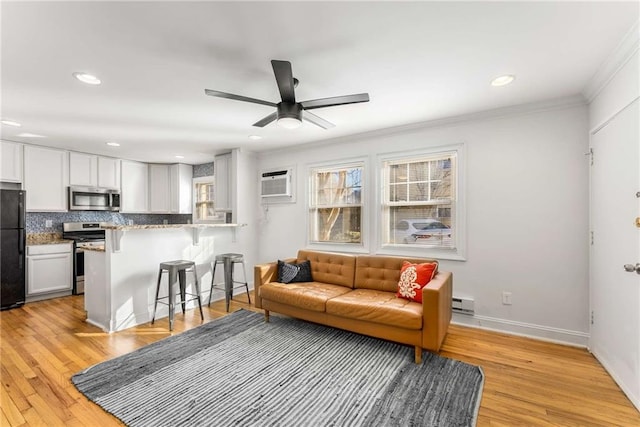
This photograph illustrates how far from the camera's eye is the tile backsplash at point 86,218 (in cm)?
469

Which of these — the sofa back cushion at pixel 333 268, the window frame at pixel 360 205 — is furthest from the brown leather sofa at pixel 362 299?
the window frame at pixel 360 205

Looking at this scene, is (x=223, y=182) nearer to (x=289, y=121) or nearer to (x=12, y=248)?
(x=12, y=248)

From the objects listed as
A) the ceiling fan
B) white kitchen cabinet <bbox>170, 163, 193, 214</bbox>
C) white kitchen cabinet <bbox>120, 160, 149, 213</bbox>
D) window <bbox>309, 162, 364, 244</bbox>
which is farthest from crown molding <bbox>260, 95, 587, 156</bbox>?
white kitchen cabinet <bbox>120, 160, 149, 213</bbox>

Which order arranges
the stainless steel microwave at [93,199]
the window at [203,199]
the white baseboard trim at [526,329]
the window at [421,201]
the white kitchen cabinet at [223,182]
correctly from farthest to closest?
the window at [203,199]
the white kitchen cabinet at [223,182]
the stainless steel microwave at [93,199]
the window at [421,201]
the white baseboard trim at [526,329]

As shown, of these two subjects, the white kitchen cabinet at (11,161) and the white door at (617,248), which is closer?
the white door at (617,248)

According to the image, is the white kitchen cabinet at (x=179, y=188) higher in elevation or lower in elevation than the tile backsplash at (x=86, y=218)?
higher

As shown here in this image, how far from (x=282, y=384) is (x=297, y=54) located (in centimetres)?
244

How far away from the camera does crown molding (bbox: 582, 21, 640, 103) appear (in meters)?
1.81

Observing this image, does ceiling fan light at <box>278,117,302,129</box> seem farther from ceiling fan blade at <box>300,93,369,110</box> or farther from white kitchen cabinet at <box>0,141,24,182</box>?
white kitchen cabinet at <box>0,141,24,182</box>

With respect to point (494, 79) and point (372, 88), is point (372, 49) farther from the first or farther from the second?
point (494, 79)

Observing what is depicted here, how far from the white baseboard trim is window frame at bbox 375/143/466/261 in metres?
0.71

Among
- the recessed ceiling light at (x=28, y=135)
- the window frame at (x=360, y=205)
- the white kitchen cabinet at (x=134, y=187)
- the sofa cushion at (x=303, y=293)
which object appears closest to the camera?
the sofa cushion at (x=303, y=293)

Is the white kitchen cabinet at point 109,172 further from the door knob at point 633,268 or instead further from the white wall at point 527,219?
the door knob at point 633,268

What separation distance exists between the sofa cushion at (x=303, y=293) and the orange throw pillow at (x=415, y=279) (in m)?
0.69
